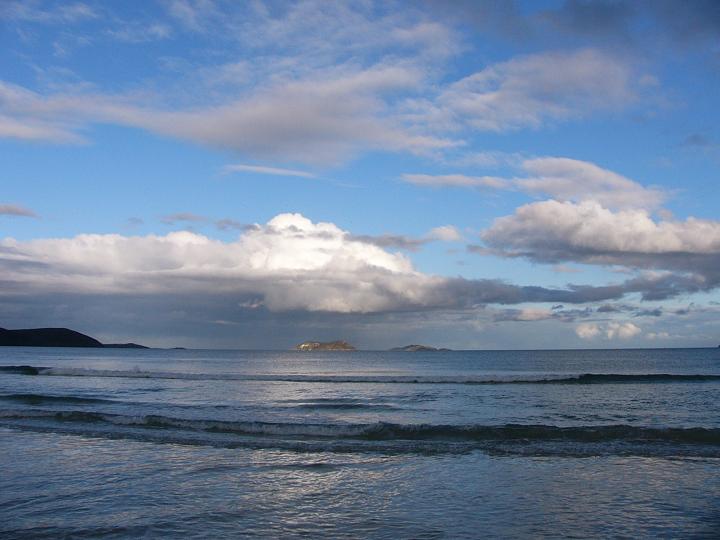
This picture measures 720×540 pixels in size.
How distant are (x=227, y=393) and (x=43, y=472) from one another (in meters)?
27.3

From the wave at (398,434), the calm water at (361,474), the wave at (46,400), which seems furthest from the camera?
the wave at (46,400)

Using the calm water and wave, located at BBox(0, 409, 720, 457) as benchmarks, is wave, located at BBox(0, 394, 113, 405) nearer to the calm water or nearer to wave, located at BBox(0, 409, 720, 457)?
the calm water

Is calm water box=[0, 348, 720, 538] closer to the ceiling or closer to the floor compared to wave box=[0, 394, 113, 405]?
closer to the ceiling

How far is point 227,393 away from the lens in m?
41.4

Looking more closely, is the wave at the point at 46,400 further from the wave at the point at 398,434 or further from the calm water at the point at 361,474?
the wave at the point at 398,434

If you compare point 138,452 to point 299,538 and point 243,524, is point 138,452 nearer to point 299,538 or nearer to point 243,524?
point 243,524

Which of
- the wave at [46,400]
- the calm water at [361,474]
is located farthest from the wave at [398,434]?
the wave at [46,400]

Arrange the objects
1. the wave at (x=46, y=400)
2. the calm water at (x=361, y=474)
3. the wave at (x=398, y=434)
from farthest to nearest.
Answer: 1. the wave at (x=46, y=400)
2. the wave at (x=398, y=434)
3. the calm water at (x=361, y=474)

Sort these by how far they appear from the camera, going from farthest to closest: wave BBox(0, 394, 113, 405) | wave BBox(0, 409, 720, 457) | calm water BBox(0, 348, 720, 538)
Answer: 1. wave BBox(0, 394, 113, 405)
2. wave BBox(0, 409, 720, 457)
3. calm water BBox(0, 348, 720, 538)

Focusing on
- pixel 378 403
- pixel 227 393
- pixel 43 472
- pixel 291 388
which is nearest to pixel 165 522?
pixel 43 472

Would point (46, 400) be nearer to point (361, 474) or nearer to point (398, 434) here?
point (398, 434)

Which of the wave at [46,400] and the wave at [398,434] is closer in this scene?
the wave at [398,434]

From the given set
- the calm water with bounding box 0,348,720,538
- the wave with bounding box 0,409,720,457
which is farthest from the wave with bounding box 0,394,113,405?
the wave with bounding box 0,409,720,457

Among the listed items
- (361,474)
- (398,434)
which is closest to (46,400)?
(398,434)
